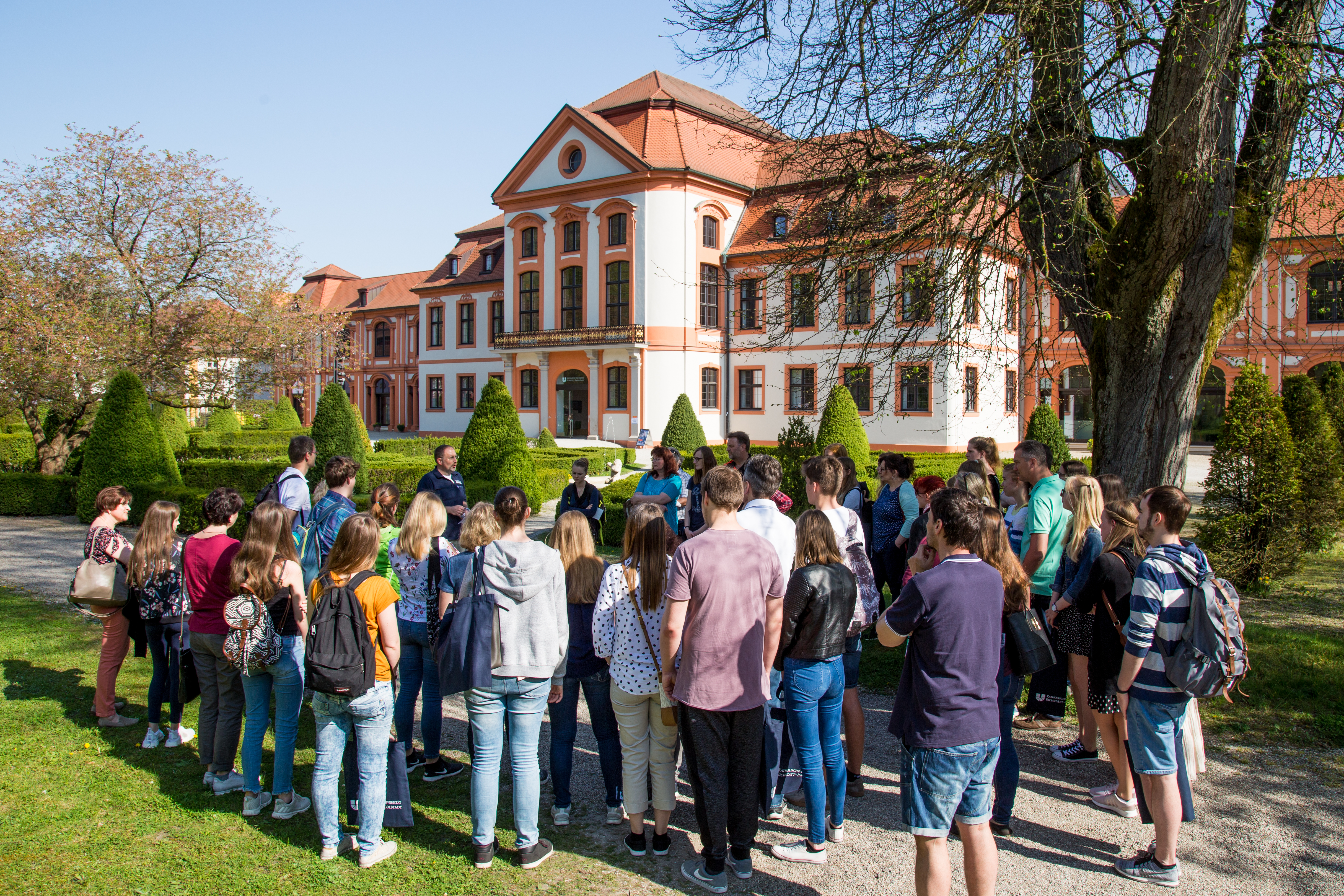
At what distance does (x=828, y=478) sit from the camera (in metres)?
4.18

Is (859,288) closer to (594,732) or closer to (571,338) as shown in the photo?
(594,732)

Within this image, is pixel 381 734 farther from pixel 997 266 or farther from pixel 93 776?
pixel 997 266

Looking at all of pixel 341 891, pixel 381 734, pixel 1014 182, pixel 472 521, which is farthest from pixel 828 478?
pixel 1014 182

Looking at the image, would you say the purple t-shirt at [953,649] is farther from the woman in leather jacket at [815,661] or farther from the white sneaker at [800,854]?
the white sneaker at [800,854]

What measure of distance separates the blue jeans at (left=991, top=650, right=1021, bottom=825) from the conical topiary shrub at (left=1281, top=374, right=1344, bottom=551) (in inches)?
310

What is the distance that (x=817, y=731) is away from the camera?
141 inches

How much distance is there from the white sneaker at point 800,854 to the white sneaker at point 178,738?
→ 3.65 m

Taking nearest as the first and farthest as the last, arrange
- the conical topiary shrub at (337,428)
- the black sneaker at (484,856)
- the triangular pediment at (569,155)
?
the black sneaker at (484,856) → the conical topiary shrub at (337,428) → the triangular pediment at (569,155)

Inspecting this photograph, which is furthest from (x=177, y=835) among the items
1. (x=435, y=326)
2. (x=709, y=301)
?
(x=435, y=326)

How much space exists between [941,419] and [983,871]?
27.1 m

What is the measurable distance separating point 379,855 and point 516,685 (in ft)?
3.17

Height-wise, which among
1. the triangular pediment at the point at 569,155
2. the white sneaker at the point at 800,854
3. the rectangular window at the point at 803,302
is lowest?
the white sneaker at the point at 800,854

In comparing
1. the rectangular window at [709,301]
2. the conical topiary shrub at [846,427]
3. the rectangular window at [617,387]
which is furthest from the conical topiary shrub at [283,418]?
the conical topiary shrub at [846,427]

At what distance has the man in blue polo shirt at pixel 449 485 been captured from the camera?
7.79 meters
